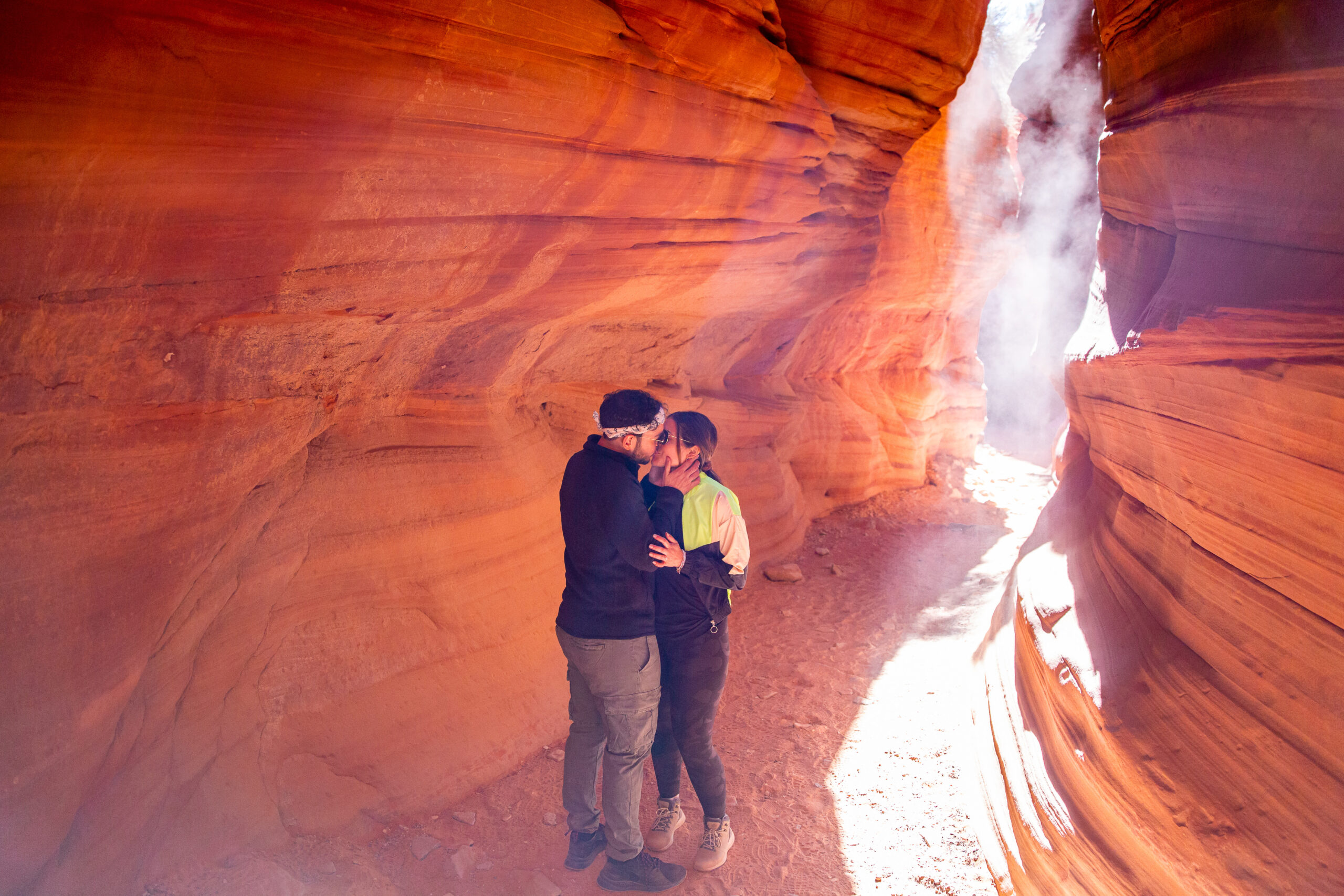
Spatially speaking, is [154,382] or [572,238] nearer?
[154,382]

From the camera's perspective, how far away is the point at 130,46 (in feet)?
6.76

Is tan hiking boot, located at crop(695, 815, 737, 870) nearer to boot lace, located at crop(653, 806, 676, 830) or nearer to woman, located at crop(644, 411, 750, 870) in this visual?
woman, located at crop(644, 411, 750, 870)

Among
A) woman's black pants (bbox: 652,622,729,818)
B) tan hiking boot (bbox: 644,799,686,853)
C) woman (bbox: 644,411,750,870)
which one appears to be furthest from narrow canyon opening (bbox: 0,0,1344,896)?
woman (bbox: 644,411,750,870)

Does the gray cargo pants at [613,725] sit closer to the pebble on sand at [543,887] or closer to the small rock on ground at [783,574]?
the pebble on sand at [543,887]

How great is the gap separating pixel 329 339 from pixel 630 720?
1976mm

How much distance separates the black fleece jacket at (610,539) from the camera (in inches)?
107

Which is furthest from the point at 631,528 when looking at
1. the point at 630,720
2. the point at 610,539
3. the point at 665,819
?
the point at 665,819

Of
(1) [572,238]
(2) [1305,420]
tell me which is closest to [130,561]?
(1) [572,238]

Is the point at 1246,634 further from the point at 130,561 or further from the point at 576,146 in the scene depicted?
the point at 130,561

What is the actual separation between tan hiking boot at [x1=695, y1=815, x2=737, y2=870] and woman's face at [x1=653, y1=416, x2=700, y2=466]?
59.7 inches

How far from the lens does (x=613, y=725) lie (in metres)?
2.85

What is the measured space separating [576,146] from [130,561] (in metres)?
2.36

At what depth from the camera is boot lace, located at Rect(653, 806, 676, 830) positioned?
3.24 meters

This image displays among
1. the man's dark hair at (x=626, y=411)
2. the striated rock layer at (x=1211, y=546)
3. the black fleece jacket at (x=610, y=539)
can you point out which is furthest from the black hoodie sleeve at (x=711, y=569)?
the striated rock layer at (x=1211, y=546)
